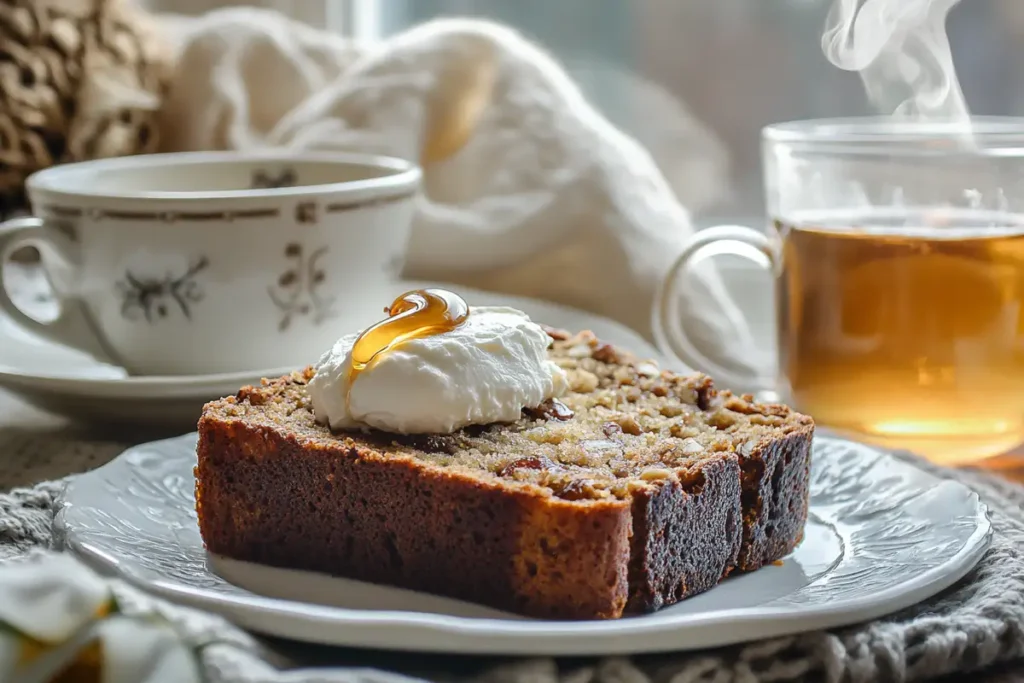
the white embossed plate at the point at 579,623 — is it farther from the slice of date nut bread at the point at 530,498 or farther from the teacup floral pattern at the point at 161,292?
the teacup floral pattern at the point at 161,292

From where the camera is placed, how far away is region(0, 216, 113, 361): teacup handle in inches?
58.5

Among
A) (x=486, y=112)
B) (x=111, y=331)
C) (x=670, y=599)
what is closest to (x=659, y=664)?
(x=670, y=599)

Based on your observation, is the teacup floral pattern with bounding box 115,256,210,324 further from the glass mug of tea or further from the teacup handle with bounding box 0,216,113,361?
the glass mug of tea

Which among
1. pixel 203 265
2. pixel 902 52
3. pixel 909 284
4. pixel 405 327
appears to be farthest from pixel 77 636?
pixel 902 52

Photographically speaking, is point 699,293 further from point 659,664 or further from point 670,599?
point 659,664

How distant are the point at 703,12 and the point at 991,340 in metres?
1.21

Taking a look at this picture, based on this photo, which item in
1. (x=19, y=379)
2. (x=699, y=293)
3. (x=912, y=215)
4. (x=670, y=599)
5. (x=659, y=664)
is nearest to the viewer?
(x=659, y=664)

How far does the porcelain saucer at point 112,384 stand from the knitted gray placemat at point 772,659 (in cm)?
54

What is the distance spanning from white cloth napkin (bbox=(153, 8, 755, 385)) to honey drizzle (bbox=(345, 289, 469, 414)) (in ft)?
2.81

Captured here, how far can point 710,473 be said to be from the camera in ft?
3.30

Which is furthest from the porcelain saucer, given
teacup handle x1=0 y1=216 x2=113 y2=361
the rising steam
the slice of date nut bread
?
the rising steam

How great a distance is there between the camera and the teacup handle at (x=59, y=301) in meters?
1.49

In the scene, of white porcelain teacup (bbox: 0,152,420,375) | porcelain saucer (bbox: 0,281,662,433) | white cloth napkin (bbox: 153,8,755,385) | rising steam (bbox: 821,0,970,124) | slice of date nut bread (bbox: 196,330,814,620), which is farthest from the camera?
white cloth napkin (bbox: 153,8,755,385)

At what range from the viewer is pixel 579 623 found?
0.81 meters
